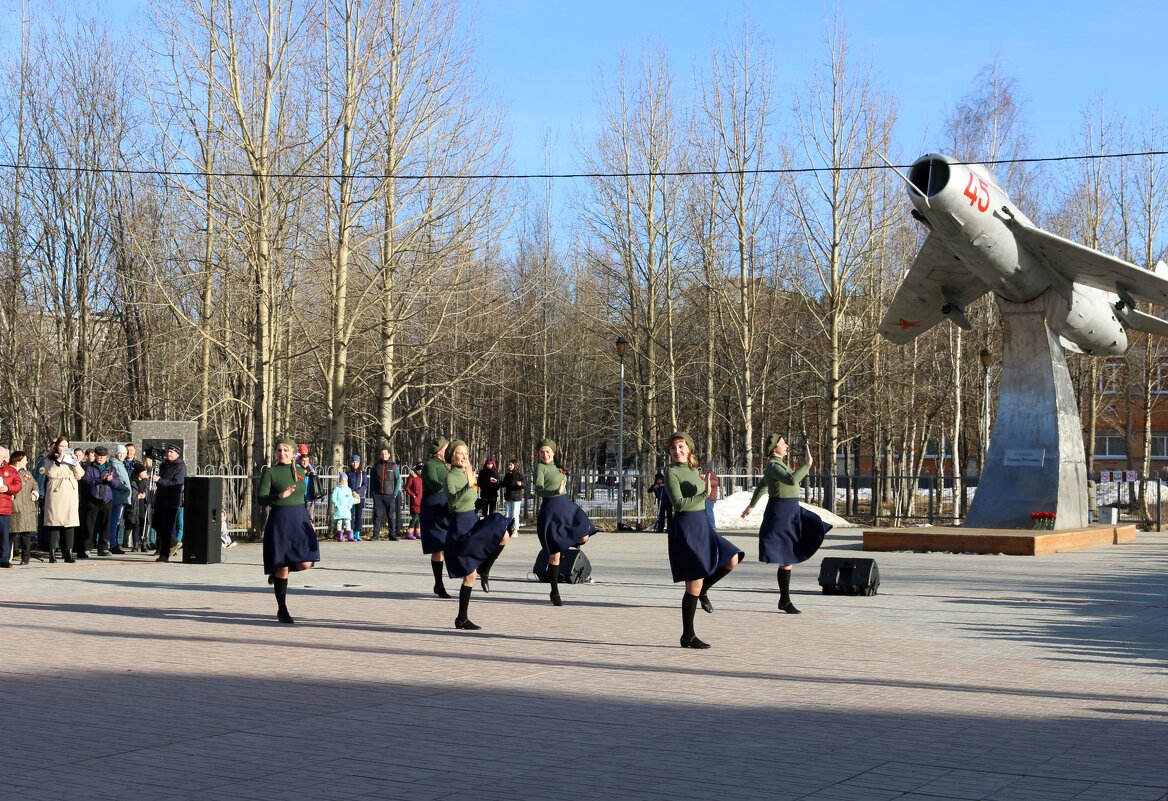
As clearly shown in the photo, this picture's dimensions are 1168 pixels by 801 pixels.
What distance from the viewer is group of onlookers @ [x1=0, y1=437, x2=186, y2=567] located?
19984mm

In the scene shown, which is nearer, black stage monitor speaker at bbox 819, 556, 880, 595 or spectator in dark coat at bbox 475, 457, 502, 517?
spectator in dark coat at bbox 475, 457, 502, 517

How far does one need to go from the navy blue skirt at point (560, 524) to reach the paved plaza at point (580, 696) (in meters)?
0.77

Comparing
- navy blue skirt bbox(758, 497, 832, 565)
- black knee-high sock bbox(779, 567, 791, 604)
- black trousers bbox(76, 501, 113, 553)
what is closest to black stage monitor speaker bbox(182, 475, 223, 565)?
A: black trousers bbox(76, 501, 113, 553)

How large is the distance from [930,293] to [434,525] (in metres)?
16.2

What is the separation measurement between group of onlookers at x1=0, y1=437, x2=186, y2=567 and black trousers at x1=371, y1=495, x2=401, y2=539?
5.49 metres

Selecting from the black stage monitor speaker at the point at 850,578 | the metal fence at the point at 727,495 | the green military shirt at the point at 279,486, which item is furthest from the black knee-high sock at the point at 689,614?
the metal fence at the point at 727,495

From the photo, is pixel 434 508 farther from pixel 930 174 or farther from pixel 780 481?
pixel 930 174

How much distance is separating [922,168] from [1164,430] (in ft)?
199

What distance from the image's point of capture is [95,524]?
73.7ft

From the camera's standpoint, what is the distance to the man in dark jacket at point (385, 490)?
27672mm

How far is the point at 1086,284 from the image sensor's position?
25.9 m

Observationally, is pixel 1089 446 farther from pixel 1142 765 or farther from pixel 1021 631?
pixel 1142 765

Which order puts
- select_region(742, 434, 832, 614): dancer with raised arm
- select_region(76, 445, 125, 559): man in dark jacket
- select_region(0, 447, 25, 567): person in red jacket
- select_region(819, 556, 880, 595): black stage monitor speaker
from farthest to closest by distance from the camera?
select_region(76, 445, 125, 559): man in dark jacket → select_region(0, 447, 25, 567): person in red jacket → select_region(819, 556, 880, 595): black stage monitor speaker → select_region(742, 434, 832, 614): dancer with raised arm

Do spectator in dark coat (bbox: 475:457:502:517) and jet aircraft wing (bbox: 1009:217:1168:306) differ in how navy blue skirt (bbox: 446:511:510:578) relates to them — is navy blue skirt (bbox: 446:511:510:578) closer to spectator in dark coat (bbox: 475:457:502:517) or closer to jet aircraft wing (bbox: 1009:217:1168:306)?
spectator in dark coat (bbox: 475:457:502:517)
